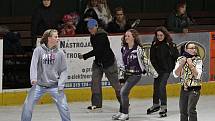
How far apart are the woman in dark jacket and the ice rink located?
424mm

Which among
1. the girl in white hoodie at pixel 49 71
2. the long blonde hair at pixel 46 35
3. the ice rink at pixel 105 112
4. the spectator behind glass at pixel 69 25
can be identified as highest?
the spectator behind glass at pixel 69 25

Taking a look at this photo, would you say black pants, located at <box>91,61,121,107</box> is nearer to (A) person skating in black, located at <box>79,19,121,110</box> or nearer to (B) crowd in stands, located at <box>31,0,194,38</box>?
(A) person skating in black, located at <box>79,19,121,110</box>

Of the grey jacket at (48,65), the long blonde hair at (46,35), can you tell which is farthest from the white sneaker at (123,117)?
the long blonde hair at (46,35)

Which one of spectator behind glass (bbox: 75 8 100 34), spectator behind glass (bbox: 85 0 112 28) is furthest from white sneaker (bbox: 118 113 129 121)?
spectator behind glass (bbox: 85 0 112 28)

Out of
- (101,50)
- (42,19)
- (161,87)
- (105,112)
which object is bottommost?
(105,112)

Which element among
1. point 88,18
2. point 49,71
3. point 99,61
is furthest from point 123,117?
point 88,18

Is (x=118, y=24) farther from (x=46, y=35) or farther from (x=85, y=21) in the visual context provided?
(x=46, y=35)

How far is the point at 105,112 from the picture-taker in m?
12.8

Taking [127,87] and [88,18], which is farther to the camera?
[88,18]

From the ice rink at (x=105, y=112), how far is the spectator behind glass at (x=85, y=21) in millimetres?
1571

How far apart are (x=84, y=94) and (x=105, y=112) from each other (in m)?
1.32

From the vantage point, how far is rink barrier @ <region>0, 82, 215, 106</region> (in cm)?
1338

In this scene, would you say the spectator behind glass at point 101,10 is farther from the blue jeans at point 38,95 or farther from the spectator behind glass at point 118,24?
the blue jeans at point 38,95

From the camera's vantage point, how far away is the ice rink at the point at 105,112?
Result: 12.2m
